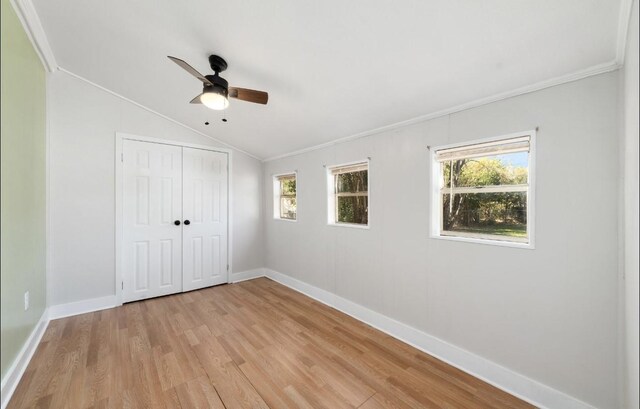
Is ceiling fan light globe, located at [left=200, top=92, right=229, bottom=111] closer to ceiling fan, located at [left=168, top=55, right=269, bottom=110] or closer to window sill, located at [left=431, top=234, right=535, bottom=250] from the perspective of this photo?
ceiling fan, located at [left=168, top=55, right=269, bottom=110]

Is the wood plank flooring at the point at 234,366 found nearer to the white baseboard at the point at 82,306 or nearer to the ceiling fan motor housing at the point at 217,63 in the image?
the white baseboard at the point at 82,306

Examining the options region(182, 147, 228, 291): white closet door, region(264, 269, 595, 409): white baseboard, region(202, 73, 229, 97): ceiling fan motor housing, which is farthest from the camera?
region(182, 147, 228, 291): white closet door

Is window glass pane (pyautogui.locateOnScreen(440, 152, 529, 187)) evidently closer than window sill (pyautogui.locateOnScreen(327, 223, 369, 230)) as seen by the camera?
Yes

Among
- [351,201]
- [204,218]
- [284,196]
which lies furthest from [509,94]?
[204,218]

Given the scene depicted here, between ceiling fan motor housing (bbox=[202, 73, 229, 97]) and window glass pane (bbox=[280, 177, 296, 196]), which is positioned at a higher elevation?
ceiling fan motor housing (bbox=[202, 73, 229, 97])

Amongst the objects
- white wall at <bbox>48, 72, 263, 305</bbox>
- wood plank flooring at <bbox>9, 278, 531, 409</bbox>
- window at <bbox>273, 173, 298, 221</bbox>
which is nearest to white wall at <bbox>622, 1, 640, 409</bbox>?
wood plank flooring at <bbox>9, 278, 531, 409</bbox>

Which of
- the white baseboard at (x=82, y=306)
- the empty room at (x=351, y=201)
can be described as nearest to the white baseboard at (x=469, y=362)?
the empty room at (x=351, y=201)

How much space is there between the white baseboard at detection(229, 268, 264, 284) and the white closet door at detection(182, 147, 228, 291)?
0.15 metres

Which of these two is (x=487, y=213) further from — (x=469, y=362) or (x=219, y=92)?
(x=219, y=92)

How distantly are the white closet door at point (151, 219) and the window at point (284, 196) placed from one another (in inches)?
61.0

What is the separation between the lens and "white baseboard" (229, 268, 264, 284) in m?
4.32

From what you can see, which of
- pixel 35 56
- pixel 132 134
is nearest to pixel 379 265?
pixel 132 134

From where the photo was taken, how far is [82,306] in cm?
306

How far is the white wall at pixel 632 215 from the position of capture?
1.04m
